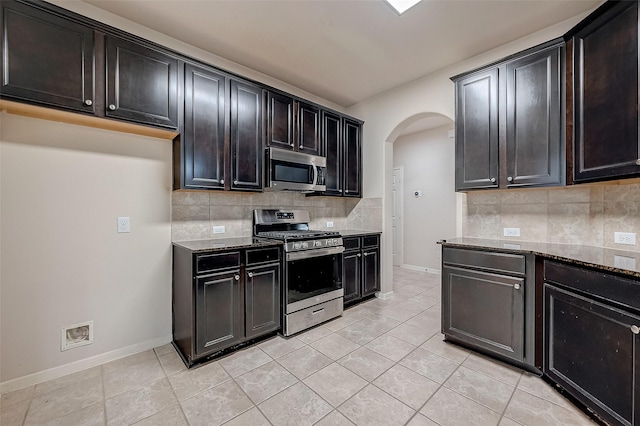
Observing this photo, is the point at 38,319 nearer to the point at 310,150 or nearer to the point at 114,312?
the point at 114,312

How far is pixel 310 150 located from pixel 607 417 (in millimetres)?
3110

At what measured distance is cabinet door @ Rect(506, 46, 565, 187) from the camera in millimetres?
2096

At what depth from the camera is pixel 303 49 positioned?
8.87 feet

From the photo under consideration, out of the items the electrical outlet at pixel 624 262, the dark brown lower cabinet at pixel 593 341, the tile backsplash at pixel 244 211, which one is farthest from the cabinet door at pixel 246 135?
the electrical outlet at pixel 624 262

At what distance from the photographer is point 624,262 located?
62.5 inches

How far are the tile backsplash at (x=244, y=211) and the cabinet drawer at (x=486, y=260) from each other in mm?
1398

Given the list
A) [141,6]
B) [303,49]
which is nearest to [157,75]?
[141,6]

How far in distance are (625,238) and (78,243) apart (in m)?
4.14

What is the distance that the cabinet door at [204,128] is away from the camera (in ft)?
7.78

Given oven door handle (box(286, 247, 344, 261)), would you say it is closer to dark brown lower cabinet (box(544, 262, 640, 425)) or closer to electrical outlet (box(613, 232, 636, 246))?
dark brown lower cabinet (box(544, 262, 640, 425))

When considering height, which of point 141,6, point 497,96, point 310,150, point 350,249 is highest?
point 141,6

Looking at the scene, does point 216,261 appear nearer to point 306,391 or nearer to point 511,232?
point 306,391

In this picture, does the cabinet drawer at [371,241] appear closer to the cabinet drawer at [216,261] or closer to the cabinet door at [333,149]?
the cabinet door at [333,149]

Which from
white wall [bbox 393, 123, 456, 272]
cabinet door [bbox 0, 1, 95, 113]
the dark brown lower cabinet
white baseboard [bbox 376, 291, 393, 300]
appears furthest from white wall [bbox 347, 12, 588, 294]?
cabinet door [bbox 0, 1, 95, 113]
